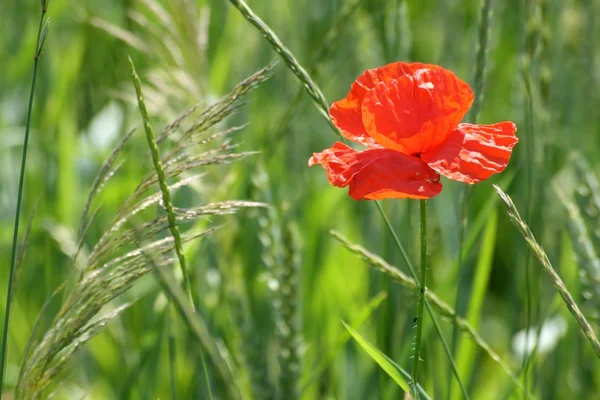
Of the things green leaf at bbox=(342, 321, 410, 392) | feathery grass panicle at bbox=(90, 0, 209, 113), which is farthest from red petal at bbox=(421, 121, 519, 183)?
feathery grass panicle at bbox=(90, 0, 209, 113)

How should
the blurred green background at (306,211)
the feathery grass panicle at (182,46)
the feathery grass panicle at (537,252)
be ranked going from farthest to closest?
the feathery grass panicle at (182,46) → the blurred green background at (306,211) → the feathery grass panicle at (537,252)

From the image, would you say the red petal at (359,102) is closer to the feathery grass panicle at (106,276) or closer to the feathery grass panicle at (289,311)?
the feathery grass panicle at (106,276)

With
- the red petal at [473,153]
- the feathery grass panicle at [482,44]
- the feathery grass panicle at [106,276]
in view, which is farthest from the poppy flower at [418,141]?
the feathery grass panicle at [482,44]

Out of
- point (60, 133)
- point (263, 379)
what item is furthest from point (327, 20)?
point (263, 379)

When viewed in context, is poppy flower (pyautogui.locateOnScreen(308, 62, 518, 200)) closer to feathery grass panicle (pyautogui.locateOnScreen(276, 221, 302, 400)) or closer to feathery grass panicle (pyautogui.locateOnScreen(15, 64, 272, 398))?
feathery grass panicle (pyautogui.locateOnScreen(15, 64, 272, 398))

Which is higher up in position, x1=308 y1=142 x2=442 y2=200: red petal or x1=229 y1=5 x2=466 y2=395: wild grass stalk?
x1=229 y1=5 x2=466 y2=395: wild grass stalk

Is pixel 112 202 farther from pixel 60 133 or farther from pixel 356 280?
pixel 356 280

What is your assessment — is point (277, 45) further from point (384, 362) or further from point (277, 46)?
point (384, 362)
